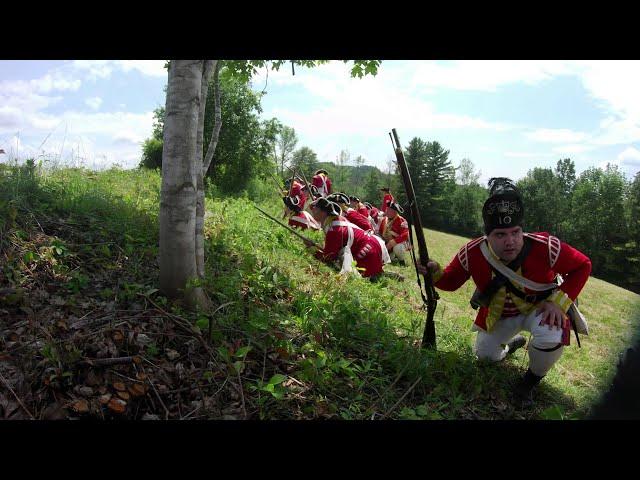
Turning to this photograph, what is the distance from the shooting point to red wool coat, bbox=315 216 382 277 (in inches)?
293

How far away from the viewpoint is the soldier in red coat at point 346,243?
745 centimetres

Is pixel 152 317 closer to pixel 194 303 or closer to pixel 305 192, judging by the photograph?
pixel 194 303

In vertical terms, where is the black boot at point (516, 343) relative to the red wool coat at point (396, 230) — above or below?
below

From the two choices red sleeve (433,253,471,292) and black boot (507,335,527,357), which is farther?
black boot (507,335,527,357)

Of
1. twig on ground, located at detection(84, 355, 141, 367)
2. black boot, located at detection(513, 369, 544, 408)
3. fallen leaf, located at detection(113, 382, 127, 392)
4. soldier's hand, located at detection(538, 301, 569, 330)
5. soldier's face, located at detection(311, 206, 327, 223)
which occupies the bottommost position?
black boot, located at detection(513, 369, 544, 408)

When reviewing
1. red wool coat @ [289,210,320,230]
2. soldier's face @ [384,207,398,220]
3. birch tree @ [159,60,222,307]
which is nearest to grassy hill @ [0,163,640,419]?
birch tree @ [159,60,222,307]

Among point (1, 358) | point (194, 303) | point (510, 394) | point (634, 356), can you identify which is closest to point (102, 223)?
point (194, 303)

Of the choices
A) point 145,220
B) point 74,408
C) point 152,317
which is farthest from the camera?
point 145,220

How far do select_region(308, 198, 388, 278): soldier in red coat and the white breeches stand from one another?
10.4 ft

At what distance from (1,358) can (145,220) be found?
129 inches

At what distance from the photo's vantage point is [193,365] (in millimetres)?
3203

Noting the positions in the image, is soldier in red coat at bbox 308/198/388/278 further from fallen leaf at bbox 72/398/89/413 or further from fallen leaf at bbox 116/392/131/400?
fallen leaf at bbox 72/398/89/413

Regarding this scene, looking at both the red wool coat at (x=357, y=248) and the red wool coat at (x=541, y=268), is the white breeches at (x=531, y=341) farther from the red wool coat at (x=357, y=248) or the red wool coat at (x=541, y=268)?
the red wool coat at (x=357, y=248)

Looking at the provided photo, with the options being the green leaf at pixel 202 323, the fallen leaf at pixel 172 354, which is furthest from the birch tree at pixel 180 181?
the fallen leaf at pixel 172 354
